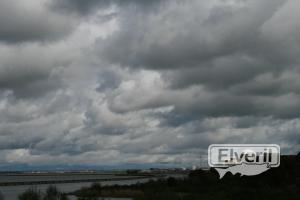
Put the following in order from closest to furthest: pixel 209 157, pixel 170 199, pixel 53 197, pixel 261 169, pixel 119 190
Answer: pixel 53 197 → pixel 209 157 → pixel 170 199 → pixel 261 169 → pixel 119 190

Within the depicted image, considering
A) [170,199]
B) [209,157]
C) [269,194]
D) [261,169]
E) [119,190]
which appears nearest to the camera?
[209,157]

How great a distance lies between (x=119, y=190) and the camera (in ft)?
365

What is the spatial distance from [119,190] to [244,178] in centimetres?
2888

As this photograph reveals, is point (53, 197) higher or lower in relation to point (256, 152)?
lower

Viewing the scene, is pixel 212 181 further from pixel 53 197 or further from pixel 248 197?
pixel 53 197

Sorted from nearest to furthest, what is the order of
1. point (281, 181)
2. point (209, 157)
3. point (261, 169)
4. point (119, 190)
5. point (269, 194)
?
point (209, 157)
point (269, 194)
point (261, 169)
point (281, 181)
point (119, 190)

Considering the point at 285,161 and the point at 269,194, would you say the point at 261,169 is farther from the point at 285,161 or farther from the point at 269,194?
the point at 285,161

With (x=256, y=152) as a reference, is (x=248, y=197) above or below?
below

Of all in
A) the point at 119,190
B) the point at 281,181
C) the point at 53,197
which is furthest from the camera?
the point at 119,190

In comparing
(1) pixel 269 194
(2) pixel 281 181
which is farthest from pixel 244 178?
(1) pixel 269 194

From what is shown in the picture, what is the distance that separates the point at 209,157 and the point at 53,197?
14988 millimetres

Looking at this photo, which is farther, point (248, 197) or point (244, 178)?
point (244, 178)

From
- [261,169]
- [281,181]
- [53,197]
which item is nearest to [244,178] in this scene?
[281,181]

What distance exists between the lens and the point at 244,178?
93562 millimetres
